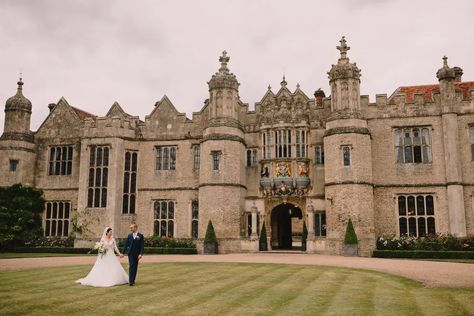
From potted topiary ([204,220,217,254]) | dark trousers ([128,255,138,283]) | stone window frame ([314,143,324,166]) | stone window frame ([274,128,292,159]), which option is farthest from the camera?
stone window frame ([274,128,292,159])

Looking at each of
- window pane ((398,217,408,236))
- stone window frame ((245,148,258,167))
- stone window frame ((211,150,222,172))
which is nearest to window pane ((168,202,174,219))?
stone window frame ((211,150,222,172))

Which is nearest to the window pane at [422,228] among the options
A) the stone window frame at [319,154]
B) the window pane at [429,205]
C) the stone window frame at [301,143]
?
the window pane at [429,205]

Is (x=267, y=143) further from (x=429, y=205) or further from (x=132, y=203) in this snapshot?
(x=429, y=205)

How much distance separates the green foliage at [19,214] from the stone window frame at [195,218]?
1062 cm

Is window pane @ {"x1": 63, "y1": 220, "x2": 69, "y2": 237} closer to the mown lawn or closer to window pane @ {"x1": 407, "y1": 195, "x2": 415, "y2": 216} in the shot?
the mown lawn

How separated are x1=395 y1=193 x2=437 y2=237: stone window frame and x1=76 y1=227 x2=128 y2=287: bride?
19.5 meters

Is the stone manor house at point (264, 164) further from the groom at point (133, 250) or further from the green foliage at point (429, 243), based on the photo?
the groom at point (133, 250)

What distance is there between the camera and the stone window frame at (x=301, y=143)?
28.8 m

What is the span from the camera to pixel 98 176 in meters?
30.5

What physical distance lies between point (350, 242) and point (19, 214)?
21492 mm

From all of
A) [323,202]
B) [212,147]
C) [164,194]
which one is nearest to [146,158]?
[164,194]

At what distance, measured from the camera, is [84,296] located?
9.98 metres

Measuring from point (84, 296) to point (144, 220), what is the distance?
2082cm

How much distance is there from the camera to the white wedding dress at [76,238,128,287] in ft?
39.2
